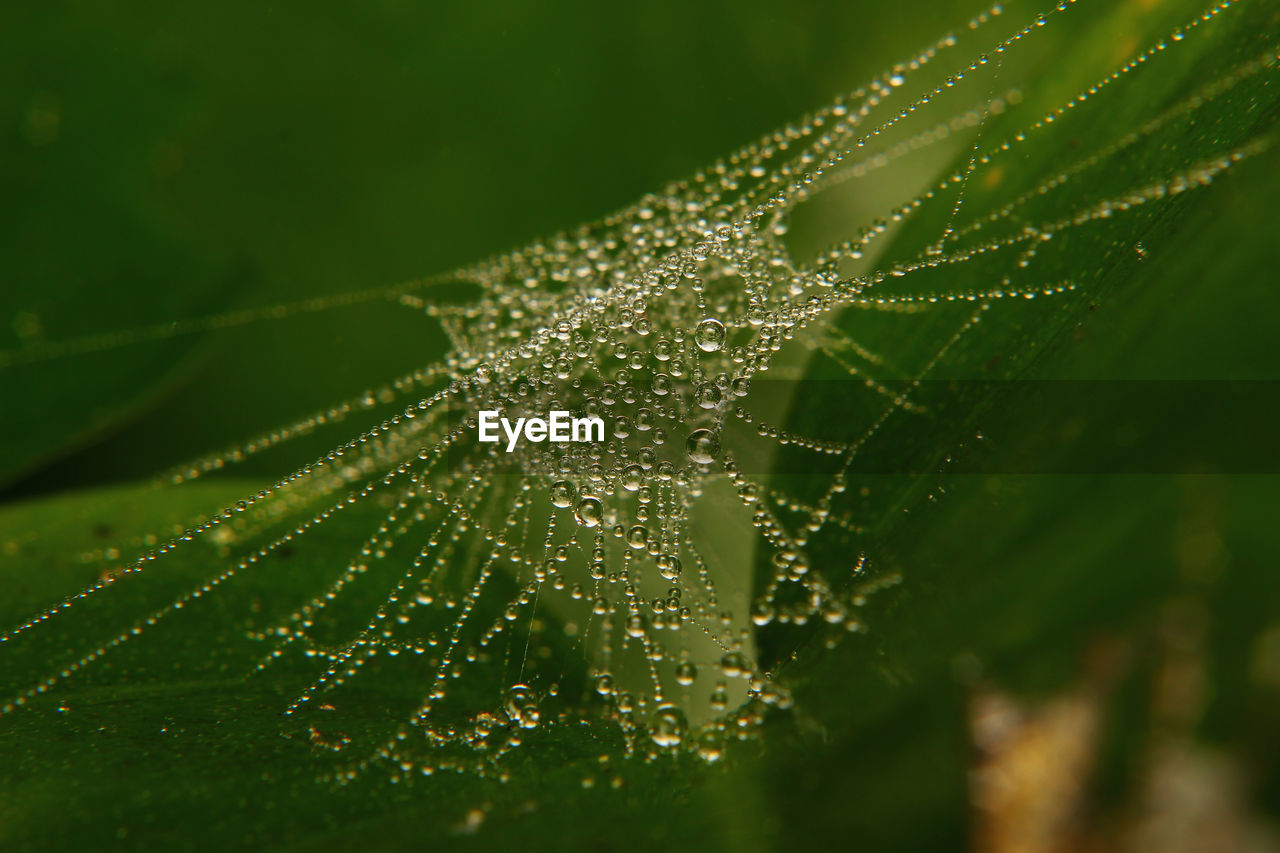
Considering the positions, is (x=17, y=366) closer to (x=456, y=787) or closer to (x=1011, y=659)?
(x=456, y=787)

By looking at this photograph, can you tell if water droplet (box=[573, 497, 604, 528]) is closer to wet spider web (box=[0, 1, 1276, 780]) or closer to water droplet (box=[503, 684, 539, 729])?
wet spider web (box=[0, 1, 1276, 780])

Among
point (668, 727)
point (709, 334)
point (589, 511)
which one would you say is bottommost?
point (668, 727)

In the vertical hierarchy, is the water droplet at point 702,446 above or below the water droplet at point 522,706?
above

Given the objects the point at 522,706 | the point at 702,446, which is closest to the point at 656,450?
the point at 702,446

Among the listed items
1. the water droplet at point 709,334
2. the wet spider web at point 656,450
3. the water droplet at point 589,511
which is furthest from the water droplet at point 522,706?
the water droplet at point 709,334

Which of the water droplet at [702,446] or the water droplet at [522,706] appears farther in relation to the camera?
the water droplet at [702,446]

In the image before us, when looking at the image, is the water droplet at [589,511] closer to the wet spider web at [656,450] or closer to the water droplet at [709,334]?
the wet spider web at [656,450]

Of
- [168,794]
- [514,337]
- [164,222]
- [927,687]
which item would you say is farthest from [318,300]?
[927,687]

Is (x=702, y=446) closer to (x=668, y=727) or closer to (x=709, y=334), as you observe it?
(x=709, y=334)

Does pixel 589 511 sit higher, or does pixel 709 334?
pixel 709 334

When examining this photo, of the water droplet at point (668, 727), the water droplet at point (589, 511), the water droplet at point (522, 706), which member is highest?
the water droplet at point (589, 511)

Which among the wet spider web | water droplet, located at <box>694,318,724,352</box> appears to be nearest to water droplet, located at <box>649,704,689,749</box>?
the wet spider web
